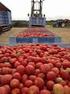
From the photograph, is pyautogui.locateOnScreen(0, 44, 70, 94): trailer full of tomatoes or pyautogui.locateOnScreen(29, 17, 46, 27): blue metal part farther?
pyautogui.locateOnScreen(29, 17, 46, 27): blue metal part

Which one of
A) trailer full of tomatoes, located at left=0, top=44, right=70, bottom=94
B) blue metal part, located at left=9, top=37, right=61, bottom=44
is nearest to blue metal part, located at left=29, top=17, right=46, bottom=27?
blue metal part, located at left=9, top=37, right=61, bottom=44

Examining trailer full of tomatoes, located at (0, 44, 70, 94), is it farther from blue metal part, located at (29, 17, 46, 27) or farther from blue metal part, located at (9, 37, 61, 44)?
blue metal part, located at (29, 17, 46, 27)

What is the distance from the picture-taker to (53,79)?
241cm

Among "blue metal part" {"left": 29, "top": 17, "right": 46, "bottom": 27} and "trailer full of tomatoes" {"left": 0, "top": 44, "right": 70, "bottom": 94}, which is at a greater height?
"trailer full of tomatoes" {"left": 0, "top": 44, "right": 70, "bottom": 94}

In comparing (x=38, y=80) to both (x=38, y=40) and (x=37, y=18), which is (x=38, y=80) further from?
(x=37, y=18)

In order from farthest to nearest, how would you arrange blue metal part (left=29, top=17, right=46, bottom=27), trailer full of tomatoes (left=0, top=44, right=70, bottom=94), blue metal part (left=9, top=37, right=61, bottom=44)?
blue metal part (left=29, top=17, right=46, bottom=27) < blue metal part (left=9, top=37, right=61, bottom=44) < trailer full of tomatoes (left=0, top=44, right=70, bottom=94)

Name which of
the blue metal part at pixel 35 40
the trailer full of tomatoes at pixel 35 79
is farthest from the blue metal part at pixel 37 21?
the trailer full of tomatoes at pixel 35 79

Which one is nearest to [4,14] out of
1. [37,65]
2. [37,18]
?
[37,18]

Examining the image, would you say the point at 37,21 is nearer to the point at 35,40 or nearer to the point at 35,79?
the point at 35,40

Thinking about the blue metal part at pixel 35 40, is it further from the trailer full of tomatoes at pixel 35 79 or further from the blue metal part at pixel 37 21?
the blue metal part at pixel 37 21

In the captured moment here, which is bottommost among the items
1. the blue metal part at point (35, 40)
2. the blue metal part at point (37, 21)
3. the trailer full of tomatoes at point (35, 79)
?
the blue metal part at point (37, 21)

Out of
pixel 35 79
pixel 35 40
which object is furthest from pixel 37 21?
pixel 35 79

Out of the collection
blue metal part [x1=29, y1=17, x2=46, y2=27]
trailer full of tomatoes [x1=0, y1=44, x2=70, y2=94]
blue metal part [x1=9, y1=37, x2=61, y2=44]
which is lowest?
blue metal part [x1=29, y1=17, x2=46, y2=27]

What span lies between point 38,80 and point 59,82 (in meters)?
0.20
